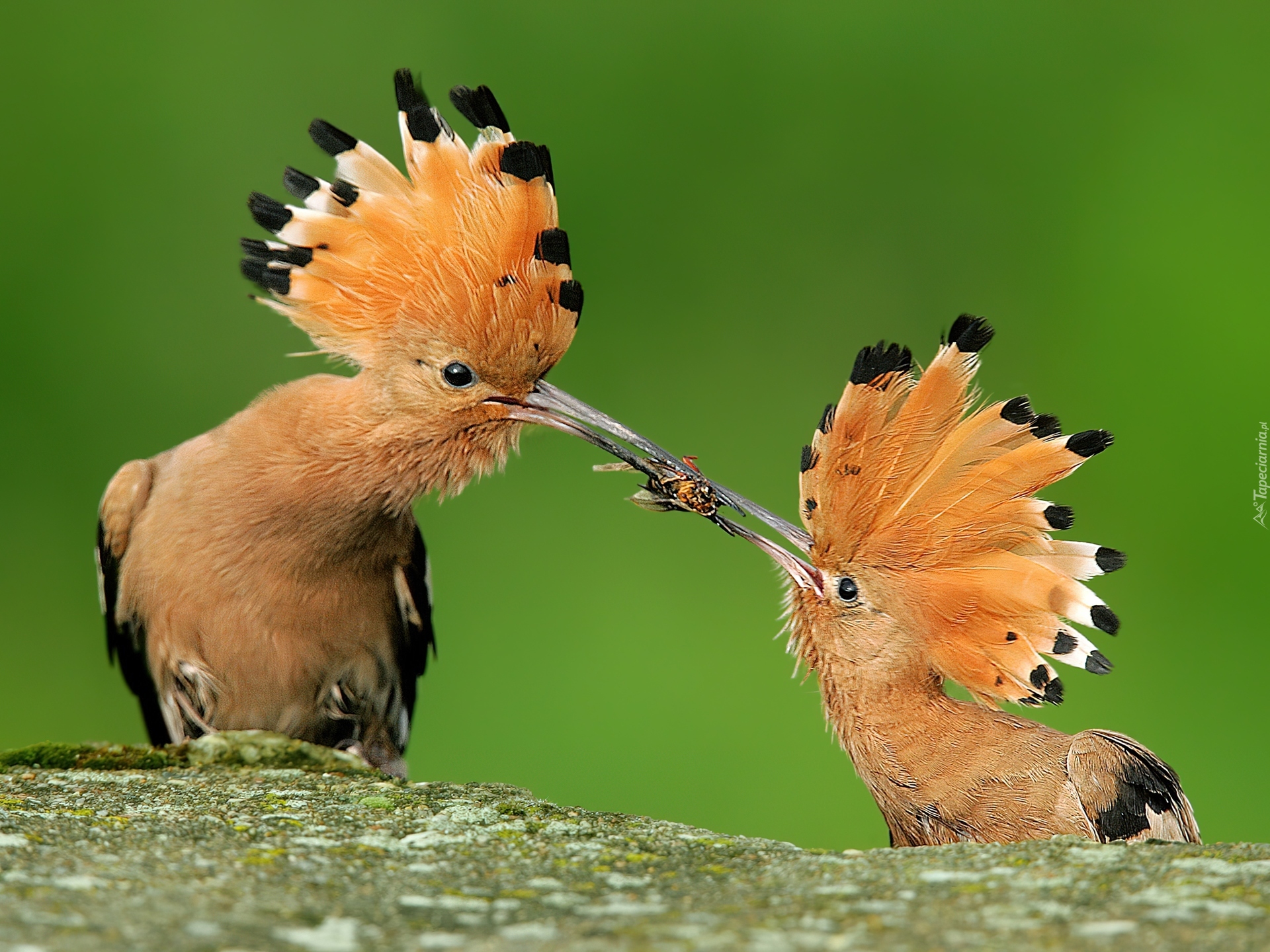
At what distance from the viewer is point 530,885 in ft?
2.97

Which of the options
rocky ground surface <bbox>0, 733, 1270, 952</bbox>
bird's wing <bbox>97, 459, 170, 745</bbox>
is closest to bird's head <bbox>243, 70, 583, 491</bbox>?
bird's wing <bbox>97, 459, 170, 745</bbox>

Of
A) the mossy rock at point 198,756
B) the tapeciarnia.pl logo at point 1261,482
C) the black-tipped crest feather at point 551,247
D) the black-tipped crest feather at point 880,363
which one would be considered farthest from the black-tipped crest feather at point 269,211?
the tapeciarnia.pl logo at point 1261,482

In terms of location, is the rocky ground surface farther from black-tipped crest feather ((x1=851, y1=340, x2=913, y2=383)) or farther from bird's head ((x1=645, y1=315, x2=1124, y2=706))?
black-tipped crest feather ((x1=851, y1=340, x2=913, y2=383))

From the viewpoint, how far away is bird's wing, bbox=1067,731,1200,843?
4.35 feet

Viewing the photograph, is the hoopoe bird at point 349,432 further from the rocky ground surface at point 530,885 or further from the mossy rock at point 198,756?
the rocky ground surface at point 530,885

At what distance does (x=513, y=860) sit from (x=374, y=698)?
102cm

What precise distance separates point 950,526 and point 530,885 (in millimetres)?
741

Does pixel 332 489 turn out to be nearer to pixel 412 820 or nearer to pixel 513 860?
pixel 412 820

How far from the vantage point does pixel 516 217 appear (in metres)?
1.55

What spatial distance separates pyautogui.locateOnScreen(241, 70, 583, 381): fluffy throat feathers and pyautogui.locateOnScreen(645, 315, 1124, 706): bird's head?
1.36 feet

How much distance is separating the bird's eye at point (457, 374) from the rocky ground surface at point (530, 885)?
597 mm

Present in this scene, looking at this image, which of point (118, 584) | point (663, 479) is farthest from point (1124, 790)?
point (118, 584)

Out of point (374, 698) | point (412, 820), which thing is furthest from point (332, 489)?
point (412, 820)

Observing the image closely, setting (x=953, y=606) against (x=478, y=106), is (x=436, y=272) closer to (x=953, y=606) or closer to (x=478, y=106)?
(x=478, y=106)
